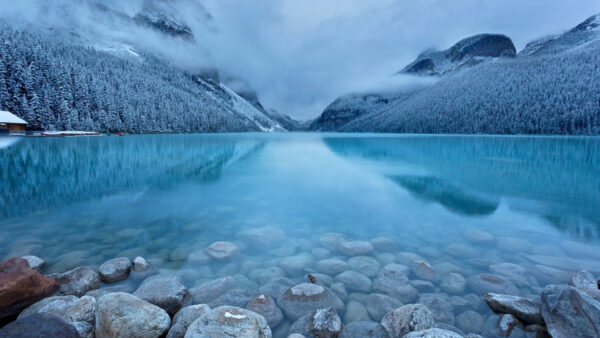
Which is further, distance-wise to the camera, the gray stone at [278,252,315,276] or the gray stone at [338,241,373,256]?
the gray stone at [338,241,373,256]

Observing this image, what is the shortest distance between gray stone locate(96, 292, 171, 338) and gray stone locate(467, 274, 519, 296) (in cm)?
645

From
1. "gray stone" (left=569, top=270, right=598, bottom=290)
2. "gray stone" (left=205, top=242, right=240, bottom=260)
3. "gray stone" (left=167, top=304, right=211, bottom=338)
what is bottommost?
"gray stone" (left=205, top=242, right=240, bottom=260)

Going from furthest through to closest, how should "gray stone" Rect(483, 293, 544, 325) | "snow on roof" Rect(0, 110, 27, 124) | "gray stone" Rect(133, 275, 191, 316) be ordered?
"snow on roof" Rect(0, 110, 27, 124) < "gray stone" Rect(133, 275, 191, 316) < "gray stone" Rect(483, 293, 544, 325)

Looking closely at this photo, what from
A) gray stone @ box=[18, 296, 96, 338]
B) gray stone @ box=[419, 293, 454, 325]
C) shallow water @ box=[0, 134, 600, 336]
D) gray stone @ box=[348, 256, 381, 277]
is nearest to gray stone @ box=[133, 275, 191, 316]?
gray stone @ box=[18, 296, 96, 338]

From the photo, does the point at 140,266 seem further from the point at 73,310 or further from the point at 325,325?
the point at 325,325

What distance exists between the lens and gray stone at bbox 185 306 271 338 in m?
3.84

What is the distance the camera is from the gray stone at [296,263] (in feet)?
23.9

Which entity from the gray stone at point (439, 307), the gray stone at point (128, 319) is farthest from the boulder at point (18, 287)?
the gray stone at point (439, 307)

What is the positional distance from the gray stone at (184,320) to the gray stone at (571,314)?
559cm

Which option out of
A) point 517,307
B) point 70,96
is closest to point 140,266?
point 517,307

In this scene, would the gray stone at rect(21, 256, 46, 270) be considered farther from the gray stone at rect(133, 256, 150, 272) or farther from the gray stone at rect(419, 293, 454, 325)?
the gray stone at rect(419, 293, 454, 325)

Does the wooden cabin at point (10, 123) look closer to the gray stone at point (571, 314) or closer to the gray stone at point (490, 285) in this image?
the gray stone at point (490, 285)

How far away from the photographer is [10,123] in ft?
182

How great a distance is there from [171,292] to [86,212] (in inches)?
361
